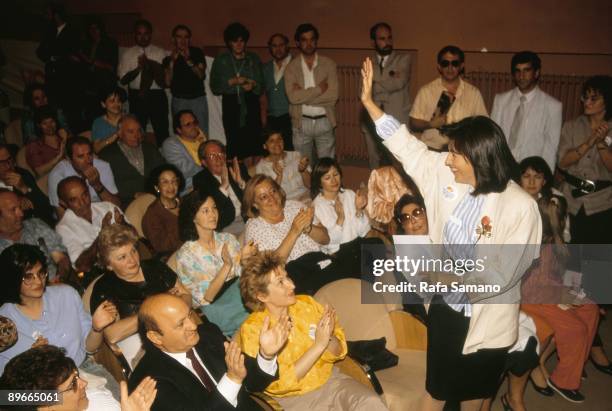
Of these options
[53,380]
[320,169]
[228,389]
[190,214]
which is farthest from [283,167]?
[53,380]

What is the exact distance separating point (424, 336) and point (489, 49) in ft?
12.2

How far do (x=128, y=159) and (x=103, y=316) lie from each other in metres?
2.58

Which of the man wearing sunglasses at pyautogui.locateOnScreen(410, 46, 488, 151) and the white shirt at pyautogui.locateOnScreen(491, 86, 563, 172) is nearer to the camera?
the white shirt at pyautogui.locateOnScreen(491, 86, 563, 172)

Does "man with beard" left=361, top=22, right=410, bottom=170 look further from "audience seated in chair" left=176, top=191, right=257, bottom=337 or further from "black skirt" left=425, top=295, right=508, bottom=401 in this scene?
"black skirt" left=425, top=295, right=508, bottom=401

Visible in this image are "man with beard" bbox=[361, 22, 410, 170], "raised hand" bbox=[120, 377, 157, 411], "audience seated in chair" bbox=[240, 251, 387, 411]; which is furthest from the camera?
"man with beard" bbox=[361, 22, 410, 170]

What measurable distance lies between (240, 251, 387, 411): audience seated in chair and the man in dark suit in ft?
6.46

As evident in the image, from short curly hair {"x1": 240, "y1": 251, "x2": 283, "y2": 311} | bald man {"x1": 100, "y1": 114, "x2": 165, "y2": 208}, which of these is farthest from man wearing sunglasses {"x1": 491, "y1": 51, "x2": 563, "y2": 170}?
bald man {"x1": 100, "y1": 114, "x2": 165, "y2": 208}

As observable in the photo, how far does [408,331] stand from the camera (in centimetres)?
344

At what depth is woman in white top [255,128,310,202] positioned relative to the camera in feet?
17.3

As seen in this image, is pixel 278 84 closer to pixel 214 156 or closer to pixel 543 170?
pixel 214 156

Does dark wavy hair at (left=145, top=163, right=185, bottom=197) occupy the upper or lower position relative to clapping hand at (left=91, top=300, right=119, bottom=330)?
upper

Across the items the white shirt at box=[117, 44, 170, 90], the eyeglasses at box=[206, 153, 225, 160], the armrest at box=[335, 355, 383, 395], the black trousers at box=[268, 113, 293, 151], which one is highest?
the white shirt at box=[117, 44, 170, 90]

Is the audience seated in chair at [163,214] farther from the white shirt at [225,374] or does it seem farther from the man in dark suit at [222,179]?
the white shirt at [225,374]

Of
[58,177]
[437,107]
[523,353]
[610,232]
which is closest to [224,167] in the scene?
[58,177]
